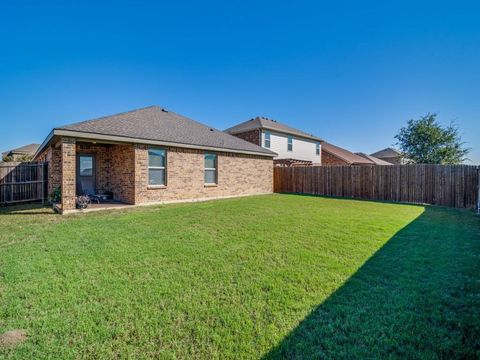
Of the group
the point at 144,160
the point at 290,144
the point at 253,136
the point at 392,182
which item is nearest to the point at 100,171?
the point at 144,160

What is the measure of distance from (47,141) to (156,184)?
4.63 meters

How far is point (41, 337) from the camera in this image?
217 centimetres

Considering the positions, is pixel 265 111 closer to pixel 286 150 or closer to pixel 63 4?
pixel 286 150

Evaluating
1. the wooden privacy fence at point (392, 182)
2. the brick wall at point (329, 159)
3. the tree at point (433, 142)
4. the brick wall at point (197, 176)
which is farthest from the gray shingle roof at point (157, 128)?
the tree at point (433, 142)

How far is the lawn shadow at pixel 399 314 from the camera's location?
6.61ft

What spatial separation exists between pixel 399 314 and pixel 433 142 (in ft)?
96.3

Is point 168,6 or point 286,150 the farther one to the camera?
point 286,150

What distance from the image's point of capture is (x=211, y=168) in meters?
13.0

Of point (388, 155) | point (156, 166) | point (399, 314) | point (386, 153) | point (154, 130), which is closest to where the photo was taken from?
point (399, 314)

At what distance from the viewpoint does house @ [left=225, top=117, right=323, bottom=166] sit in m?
20.4

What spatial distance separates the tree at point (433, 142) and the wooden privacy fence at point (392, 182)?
16.3 m

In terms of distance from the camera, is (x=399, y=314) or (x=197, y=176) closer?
(x=399, y=314)

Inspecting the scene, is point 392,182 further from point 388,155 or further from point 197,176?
point 388,155

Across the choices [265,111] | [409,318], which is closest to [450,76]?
[265,111]
